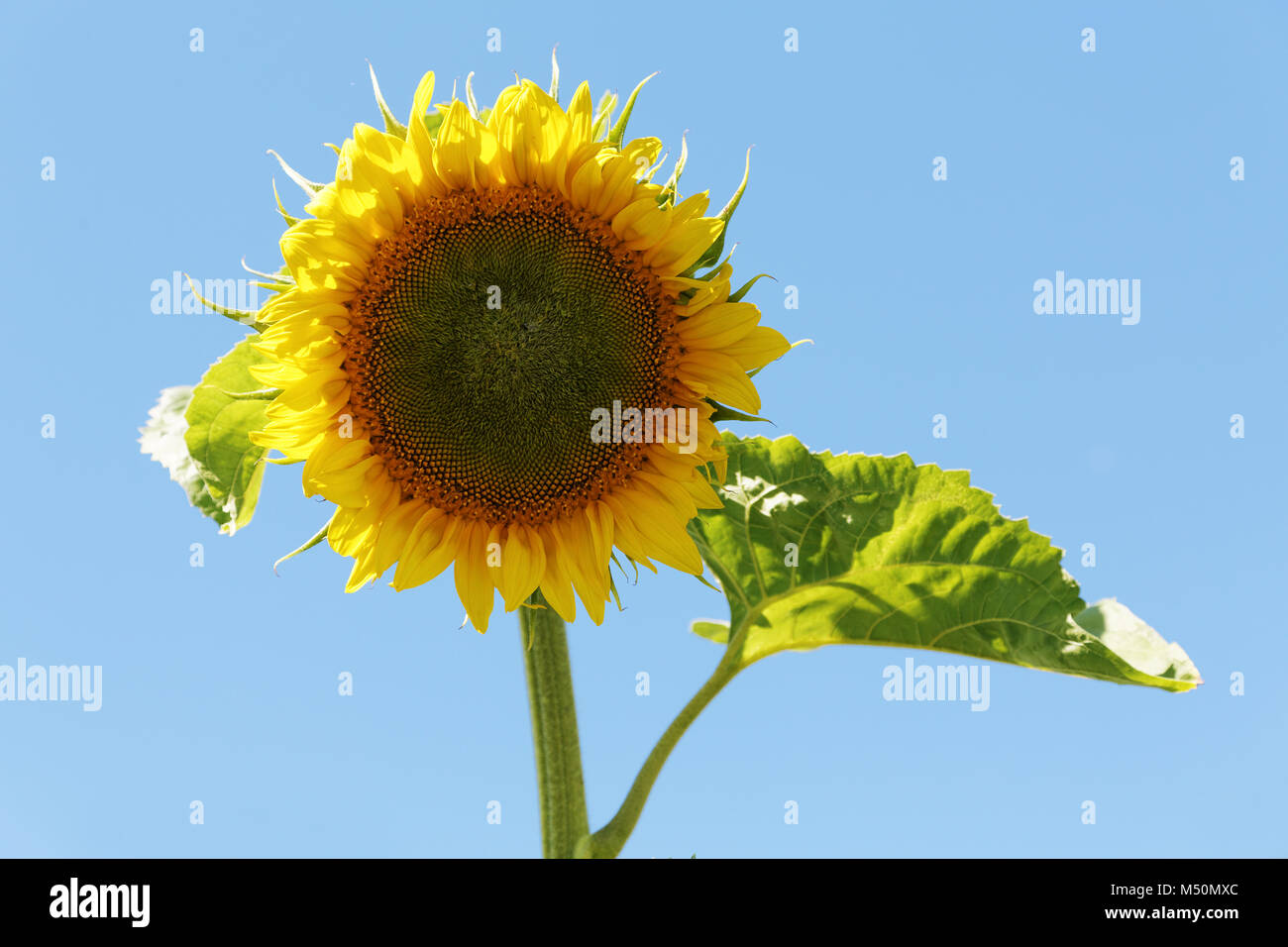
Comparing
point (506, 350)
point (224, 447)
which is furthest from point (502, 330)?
point (224, 447)

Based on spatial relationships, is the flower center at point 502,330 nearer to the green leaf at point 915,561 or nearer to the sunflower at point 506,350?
the sunflower at point 506,350

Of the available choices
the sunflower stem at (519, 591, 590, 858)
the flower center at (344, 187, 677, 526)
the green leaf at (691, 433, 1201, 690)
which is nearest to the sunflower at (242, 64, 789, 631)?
the flower center at (344, 187, 677, 526)

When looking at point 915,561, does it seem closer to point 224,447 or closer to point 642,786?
point 642,786
